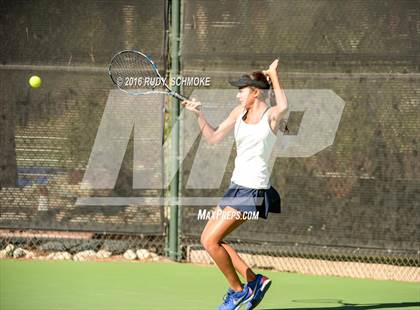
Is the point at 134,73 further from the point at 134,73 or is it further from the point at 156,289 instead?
the point at 156,289

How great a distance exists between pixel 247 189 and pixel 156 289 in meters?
1.79

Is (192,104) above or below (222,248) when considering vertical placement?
above

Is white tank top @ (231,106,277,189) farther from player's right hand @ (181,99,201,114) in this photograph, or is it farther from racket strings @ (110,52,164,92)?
racket strings @ (110,52,164,92)

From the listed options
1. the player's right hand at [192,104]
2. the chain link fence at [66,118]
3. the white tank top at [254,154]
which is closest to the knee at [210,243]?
the white tank top at [254,154]

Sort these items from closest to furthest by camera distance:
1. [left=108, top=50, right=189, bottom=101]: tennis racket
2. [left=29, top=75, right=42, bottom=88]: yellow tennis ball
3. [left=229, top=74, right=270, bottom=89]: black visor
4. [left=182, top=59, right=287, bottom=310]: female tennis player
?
[left=182, top=59, right=287, bottom=310]: female tennis player
[left=229, top=74, right=270, bottom=89]: black visor
[left=108, top=50, right=189, bottom=101]: tennis racket
[left=29, top=75, right=42, bottom=88]: yellow tennis ball

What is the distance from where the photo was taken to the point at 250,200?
6.20 meters

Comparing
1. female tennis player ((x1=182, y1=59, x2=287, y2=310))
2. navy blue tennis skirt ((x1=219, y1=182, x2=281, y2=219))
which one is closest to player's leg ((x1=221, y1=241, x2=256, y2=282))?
female tennis player ((x1=182, y1=59, x2=287, y2=310))

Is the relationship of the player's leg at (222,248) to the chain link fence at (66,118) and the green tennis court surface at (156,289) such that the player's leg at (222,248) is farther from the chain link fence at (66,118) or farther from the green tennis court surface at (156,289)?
the chain link fence at (66,118)

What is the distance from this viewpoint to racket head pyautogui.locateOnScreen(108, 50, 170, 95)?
28.2 ft

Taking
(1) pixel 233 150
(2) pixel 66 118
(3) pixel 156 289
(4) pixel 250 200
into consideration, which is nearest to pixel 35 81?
(2) pixel 66 118

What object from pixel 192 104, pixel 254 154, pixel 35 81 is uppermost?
pixel 35 81

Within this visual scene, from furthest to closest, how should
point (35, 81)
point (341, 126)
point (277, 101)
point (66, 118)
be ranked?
point (66, 118) < point (35, 81) < point (341, 126) < point (277, 101)

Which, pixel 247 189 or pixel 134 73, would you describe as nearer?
pixel 247 189

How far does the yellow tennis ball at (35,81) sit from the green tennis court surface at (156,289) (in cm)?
187
